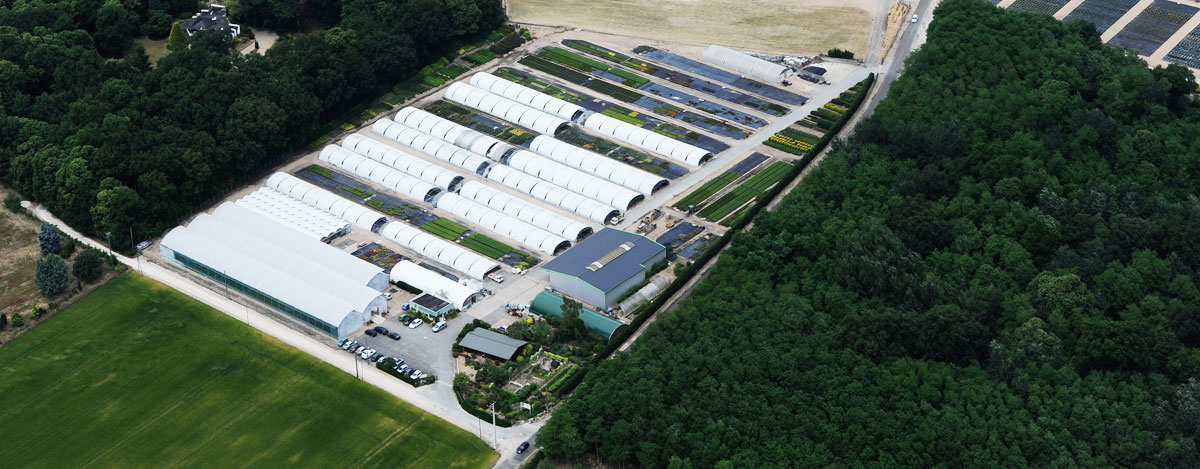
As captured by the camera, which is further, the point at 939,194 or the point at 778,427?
the point at 939,194

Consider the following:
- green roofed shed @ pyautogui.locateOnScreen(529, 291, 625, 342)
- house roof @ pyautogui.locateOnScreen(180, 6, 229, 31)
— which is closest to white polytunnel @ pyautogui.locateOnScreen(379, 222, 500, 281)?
green roofed shed @ pyautogui.locateOnScreen(529, 291, 625, 342)

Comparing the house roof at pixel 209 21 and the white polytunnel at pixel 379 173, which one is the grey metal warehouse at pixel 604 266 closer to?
the white polytunnel at pixel 379 173

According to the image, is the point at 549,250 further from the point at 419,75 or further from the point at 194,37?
the point at 194,37

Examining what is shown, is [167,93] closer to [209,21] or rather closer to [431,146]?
[209,21]

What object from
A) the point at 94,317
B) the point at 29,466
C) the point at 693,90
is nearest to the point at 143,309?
the point at 94,317

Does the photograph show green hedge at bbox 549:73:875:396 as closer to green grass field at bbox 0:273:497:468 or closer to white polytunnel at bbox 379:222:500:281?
green grass field at bbox 0:273:497:468

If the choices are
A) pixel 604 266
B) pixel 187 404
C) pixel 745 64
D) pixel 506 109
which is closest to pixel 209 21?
pixel 506 109
